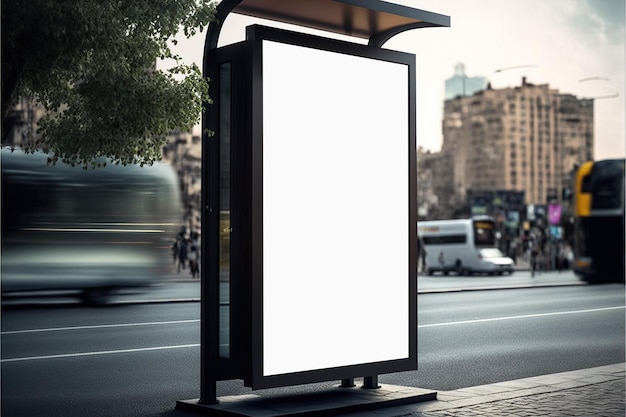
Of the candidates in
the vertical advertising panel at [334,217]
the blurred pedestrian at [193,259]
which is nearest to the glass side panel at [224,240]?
the vertical advertising panel at [334,217]

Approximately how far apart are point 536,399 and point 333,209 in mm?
2387

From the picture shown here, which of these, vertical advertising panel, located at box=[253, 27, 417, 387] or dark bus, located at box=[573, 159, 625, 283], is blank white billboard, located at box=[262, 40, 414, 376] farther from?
dark bus, located at box=[573, 159, 625, 283]

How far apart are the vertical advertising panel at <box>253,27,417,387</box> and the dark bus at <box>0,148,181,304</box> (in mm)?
14374

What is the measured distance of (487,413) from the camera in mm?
7742

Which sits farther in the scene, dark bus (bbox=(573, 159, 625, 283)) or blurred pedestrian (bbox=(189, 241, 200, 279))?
blurred pedestrian (bbox=(189, 241, 200, 279))

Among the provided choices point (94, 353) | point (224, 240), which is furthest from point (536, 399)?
point (94, 353)

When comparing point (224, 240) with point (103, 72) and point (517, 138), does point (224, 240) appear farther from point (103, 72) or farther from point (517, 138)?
point (517, 138)

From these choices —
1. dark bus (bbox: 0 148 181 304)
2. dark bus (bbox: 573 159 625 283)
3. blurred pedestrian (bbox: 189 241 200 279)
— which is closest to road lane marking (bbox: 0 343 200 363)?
dark bus (bbox: 0 148 181 304)

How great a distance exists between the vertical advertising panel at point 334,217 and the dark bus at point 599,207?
23479mm

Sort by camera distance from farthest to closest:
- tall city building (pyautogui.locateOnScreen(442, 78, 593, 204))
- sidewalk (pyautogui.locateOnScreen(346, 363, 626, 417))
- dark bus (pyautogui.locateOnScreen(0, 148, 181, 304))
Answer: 1. tall city building (pyautogui.locateOnScreen(442, 78, 593, 204))
2. dark bus (pyautogui.locateOnScreen(0, 148, 181, 304))
3. sidewalk (pyautogui.locateOnScreen(346, 363, 626, 417))

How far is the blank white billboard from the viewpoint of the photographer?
25.3ft

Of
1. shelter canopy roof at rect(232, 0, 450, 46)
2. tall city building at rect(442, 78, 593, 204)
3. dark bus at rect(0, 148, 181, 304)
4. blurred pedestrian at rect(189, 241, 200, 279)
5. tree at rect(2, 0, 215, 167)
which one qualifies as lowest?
blurred pedestrian at rect(189, 241, 200, 279)

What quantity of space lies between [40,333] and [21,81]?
815cm

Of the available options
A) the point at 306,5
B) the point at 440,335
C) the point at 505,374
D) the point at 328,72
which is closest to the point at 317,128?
the point at 328,72
